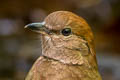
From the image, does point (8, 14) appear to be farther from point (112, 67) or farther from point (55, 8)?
point (112, 67)

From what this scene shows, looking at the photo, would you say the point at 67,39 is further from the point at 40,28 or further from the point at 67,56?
the point at 40,28

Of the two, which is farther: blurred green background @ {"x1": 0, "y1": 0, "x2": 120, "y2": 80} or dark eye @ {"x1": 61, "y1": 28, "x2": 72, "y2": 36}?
blurred green background @ {"x1": 0, "y1": 0, "x2": 120, "y2": 80}

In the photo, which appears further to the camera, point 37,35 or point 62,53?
point 37,35

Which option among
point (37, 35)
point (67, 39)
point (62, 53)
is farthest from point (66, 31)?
point (37, 35)

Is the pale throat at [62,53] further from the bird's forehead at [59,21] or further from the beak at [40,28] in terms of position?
the bird's forehead at [59,21]

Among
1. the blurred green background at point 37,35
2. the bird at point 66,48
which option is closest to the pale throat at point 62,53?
the bird at point 66,48

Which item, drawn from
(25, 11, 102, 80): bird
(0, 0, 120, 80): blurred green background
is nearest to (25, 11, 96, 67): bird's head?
(25, 11, 102, 80): bird

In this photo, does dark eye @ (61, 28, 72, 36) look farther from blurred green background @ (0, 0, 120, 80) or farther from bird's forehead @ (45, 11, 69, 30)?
blurred green background @ (0, 0, 120, 80)
